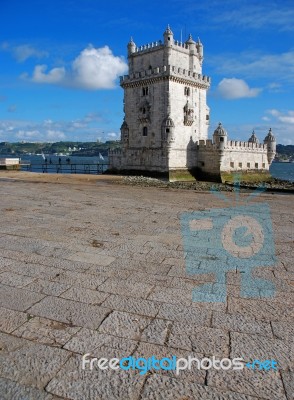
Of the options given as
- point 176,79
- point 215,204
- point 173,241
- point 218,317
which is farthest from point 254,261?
point 176,79

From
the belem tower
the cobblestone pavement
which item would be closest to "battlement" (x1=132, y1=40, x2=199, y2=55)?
the belem tower

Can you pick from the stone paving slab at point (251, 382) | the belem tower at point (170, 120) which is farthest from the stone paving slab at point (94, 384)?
the belem tower at point (170, 120)

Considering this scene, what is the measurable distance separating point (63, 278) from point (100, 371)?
2.13 meters

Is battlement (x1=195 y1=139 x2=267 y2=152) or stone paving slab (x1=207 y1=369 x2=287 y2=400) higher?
battlement (x1=195 y1=139 x2=267 y2=152)

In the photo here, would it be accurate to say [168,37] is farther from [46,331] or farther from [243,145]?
[46,331]

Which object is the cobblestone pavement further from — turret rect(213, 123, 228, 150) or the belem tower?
turret rect(213, 123, 228, 150)

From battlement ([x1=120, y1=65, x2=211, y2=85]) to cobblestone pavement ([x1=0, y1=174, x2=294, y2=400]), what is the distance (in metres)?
33.4

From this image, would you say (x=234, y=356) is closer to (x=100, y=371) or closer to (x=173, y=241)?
(x=100, y=371)

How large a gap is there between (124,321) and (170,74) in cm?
3637

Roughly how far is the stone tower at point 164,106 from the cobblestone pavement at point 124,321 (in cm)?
3222

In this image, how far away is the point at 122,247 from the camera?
6.39 metres

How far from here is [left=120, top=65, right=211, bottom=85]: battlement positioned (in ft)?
121

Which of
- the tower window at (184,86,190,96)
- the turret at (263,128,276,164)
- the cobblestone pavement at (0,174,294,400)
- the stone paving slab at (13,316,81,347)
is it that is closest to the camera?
the cobblestone pavement at (0,174,294,400)

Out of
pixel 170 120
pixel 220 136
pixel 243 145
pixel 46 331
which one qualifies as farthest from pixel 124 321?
pixel 243 145
